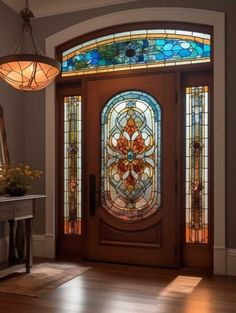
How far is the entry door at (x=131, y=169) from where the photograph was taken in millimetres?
4762

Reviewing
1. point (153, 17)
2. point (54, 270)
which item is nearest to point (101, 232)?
point (54, 270)

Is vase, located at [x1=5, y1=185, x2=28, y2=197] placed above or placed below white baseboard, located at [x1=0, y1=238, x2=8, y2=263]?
above

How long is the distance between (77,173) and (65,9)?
6.98 ft

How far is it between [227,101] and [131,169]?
138cm

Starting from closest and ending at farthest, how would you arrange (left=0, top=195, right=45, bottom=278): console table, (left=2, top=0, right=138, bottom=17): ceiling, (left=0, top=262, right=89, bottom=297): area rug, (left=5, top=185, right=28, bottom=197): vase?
(left=0, top=262, right=89, bottom=297): area rug → (left=0, top=195, right=45, bottom=278): console table → (left=5, top=185, right=28, bottom=197): vase → (left=2, top=0, right=138, bottom=17): ceiling

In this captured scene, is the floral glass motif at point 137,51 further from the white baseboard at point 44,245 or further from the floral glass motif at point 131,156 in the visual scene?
the white baseboard at point 44,245

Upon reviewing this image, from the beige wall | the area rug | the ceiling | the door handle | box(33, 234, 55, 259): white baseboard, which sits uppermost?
the ceiling

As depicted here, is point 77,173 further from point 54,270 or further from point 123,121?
point 54,270

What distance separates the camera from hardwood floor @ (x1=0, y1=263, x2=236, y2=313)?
335 cm

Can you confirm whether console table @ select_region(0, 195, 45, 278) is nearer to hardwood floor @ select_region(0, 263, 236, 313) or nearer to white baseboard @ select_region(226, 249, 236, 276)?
hardwood floor @ select_region(0, 263, 236, 313)

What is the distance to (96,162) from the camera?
505cm

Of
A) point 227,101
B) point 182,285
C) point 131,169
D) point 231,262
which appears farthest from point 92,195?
point 227,101

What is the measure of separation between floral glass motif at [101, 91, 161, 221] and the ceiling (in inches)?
46.8

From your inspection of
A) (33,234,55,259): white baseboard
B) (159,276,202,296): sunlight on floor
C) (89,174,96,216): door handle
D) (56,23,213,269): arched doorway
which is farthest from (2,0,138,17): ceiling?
(159,276,202,296): sunlight on floor
